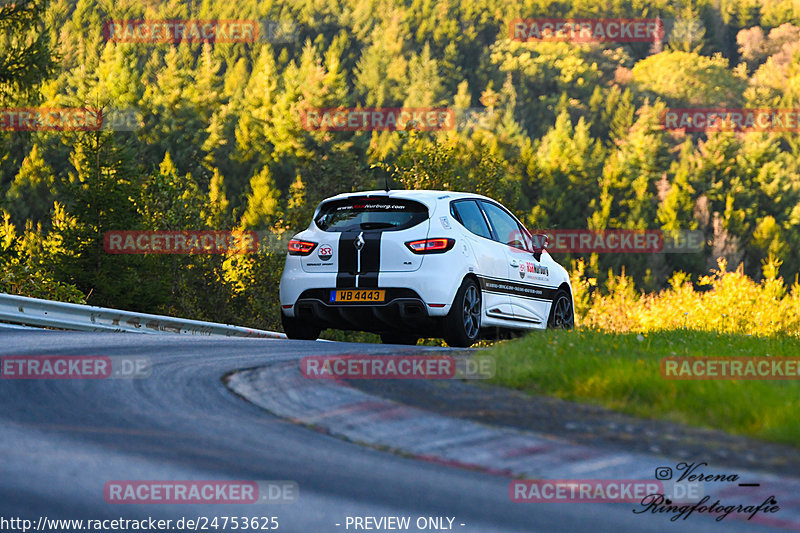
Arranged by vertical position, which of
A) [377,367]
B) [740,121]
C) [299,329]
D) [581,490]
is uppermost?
[740,121]

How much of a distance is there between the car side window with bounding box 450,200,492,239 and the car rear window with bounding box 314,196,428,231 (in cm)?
52

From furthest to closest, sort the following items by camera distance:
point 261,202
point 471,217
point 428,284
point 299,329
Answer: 1. point 261,202
2. point 299,329
3. point 471,217
4. point 428,284

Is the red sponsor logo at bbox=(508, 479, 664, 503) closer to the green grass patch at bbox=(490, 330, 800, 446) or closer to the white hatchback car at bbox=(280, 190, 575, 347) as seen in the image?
the green grass patch at bbox=(490, 330, 800, 446)

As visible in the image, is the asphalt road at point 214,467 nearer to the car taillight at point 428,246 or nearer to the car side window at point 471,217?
the car taillight at point 428,246

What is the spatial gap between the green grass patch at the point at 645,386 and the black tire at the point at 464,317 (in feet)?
5.77

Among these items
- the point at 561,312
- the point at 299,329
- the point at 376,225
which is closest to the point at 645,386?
the point at 376,225

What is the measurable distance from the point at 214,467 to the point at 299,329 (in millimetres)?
7477

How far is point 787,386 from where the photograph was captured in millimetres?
6625

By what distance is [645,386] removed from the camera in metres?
6.64

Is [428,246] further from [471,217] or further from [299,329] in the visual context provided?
[299,329]

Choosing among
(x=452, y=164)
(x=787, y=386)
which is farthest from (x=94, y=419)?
(x=452, y=164)

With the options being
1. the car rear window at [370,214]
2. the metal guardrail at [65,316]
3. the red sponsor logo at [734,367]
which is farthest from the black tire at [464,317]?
the metal guardrail at [65,316]

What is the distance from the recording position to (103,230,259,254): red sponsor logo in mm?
36719

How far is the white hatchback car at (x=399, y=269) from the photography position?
11.3m
